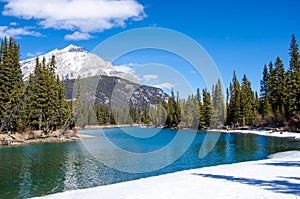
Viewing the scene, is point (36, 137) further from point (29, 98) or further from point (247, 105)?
point (247, 105)

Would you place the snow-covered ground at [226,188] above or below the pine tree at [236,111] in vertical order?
below

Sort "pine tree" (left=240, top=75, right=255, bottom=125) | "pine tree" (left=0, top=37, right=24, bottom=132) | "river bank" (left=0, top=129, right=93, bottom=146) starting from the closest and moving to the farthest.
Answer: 1. "river bank" (left=0, top=129, right=93, bottom=146)
2. "pine tree" (left=0, top=37, right=24, bottom=132)
3. "pine tree" (left=240, top=75, right=255, bottom=125)

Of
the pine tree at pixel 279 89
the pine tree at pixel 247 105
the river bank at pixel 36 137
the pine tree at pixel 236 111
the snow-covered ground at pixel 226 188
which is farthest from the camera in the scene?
the pine tree at pixel 236 111

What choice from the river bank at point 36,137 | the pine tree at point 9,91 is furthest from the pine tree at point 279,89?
the pine tree at point 9,91

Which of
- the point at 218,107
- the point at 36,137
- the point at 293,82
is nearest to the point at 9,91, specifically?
the point at 36,137

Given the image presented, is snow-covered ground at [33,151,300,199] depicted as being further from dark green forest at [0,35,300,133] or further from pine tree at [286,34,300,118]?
pine tree at [286,34,300,118]

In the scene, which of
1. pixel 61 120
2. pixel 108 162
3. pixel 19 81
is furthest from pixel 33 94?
pixel 108 162

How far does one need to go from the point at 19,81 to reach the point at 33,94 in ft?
13.2

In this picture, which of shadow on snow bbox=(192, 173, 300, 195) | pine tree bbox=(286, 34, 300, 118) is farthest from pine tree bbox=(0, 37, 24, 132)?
pine tree bbox=(286, 34, 300, 118)

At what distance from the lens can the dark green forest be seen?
51322mm

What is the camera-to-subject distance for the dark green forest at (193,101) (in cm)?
5132

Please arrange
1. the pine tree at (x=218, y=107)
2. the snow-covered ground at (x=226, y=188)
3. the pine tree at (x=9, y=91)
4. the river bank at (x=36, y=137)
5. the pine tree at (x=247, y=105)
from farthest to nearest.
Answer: the pine tree at (x=218, y=107)
the pine tree at (x=247, y=105)
the pine tree at (x=9, y=91)
the river bank at (x=36, y=137)
the snow-covered ground at (x=226, y=188)

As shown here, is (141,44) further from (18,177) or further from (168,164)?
(18,177)

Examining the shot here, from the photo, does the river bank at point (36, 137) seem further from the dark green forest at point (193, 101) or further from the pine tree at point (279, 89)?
the pine tree at point (279, 89)
